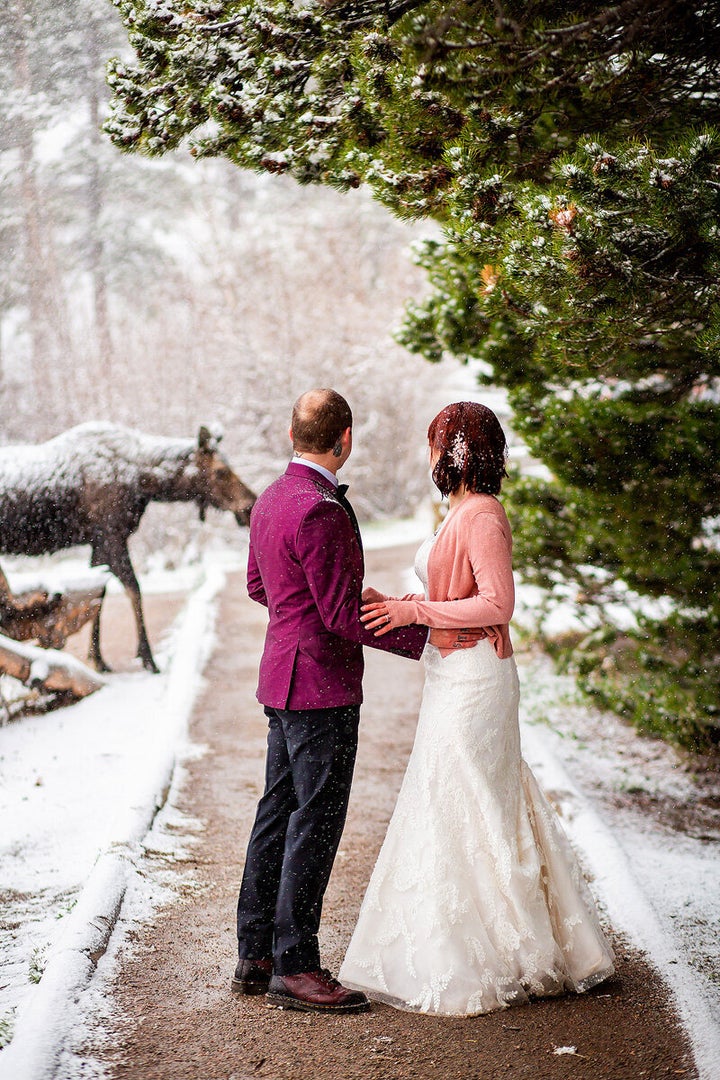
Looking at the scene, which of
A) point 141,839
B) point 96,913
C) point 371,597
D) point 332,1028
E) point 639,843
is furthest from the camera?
point 639,843

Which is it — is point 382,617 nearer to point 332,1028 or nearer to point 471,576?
point 471,576

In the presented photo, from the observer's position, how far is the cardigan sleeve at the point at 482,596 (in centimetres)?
301

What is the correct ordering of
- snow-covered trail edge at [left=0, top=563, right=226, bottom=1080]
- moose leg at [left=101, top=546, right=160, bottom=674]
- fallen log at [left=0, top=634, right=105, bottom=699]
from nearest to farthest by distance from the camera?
snow-covered trail edge at [left=0, top=563, right=226, bottom=1080] < fallen log at [left=0, top=634, right=105, bottom=699] < moose leg at [left=101, top=546, right=160, bottom=674]

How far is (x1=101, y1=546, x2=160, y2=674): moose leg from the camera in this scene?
5918mm

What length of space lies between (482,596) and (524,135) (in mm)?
1602

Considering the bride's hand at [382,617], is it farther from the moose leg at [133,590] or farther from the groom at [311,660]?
the moose leg at [133,590]

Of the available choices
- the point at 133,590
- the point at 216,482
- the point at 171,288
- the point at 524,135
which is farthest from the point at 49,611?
the point at 171,288

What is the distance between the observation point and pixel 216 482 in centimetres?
638

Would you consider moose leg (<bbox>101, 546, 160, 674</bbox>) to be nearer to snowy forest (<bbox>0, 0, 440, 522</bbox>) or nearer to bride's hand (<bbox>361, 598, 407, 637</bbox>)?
snowy forest (<bbox>0, 0, 440, 522</bbox>)

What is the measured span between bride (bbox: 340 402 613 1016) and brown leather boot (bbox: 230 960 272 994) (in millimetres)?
270

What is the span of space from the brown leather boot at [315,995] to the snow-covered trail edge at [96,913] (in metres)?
0.65

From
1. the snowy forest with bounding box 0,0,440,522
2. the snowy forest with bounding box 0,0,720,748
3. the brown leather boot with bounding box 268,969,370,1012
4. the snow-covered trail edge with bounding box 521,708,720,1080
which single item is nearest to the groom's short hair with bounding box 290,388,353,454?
the snowy forest with bounding box 0,0,720,748

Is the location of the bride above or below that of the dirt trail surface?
above

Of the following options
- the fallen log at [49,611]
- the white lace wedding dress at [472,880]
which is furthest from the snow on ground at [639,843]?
the fallen log at [49,611]
